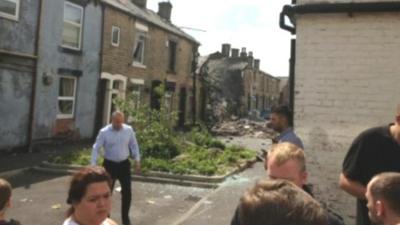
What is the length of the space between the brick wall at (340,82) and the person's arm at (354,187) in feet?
9.73

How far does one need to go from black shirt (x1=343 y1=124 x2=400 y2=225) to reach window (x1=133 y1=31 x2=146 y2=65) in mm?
20406

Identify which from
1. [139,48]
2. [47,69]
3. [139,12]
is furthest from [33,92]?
[139,12]

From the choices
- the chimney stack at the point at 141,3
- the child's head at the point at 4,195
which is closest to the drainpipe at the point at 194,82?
the chimney stack at the point at 141,3

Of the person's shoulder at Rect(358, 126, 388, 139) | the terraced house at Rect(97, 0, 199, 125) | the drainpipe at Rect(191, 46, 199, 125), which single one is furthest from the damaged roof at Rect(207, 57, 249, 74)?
the person's shoulder at Rect(358, 126, 388, 139)

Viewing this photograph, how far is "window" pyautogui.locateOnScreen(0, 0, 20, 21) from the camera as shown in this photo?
14883 millimetres

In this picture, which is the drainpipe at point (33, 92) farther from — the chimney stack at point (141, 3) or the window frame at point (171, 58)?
the window frame at point (171, 58)

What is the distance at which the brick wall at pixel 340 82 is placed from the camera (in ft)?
22.0

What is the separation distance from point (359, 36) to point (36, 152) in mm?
12128

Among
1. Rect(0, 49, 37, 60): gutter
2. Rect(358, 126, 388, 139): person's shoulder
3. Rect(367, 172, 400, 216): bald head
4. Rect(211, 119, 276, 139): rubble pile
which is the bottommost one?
Rect(211, 119, 276, 139): rubble pile

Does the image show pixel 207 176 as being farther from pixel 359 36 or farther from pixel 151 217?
pixel 359 36

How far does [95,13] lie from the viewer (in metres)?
19.9

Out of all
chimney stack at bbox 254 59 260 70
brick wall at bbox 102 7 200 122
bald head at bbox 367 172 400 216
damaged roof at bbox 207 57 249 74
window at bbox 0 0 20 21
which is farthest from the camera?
chimney stack at bbox 254 59 260 70

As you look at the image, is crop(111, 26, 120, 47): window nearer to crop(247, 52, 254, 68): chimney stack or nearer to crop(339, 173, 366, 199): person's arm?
crop(339, 173, 366, 199): person's arm

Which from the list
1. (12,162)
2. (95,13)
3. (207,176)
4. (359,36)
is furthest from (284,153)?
(95,13)
